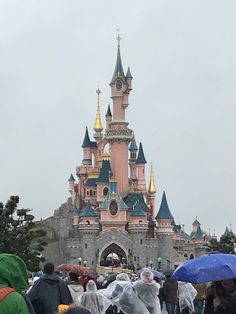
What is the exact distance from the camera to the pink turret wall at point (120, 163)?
70688 mm

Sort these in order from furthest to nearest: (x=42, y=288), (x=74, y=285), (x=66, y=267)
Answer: (x=66, y=267)
(x=74, y=285)
(x=42, y=288)

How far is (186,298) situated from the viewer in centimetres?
1282

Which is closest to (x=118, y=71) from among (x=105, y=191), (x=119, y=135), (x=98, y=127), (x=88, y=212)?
(x=119, y=135)

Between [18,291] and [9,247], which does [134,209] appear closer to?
[9,247]

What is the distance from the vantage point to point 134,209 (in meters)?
67.2

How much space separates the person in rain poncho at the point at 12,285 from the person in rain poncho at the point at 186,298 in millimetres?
9044

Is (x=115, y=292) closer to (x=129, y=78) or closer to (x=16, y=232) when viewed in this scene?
(x=16, y=232)

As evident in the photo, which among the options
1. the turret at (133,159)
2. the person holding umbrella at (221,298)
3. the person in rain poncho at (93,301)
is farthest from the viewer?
the turret at (133,159)

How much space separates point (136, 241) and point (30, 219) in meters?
31.3

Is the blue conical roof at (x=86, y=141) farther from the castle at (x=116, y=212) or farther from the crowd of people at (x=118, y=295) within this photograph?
the crowd of people at (x=118, y=295)

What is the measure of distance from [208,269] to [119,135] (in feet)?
210

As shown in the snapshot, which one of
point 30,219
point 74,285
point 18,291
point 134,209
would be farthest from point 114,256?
point 18,291

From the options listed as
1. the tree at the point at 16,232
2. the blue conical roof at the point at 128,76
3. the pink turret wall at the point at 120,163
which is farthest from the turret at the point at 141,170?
the tree at the point at 16,232

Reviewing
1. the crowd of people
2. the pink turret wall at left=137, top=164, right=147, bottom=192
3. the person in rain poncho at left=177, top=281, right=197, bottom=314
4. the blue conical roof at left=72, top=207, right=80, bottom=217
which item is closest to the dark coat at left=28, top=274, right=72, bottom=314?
the crowd of people
